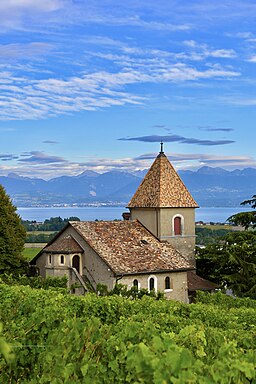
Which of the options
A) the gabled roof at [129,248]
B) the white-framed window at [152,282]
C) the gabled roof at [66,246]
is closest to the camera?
the gabled roof at [129,248]

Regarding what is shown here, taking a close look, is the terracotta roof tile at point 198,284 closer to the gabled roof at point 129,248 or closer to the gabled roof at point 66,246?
the gabled roof at point 129,248

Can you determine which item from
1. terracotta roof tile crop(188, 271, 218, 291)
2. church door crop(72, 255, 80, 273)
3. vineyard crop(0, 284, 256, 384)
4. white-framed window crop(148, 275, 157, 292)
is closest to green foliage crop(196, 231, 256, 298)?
terracotta roof tile crop(188, 271, 218, 291)

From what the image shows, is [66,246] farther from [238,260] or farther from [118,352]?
[118,352]

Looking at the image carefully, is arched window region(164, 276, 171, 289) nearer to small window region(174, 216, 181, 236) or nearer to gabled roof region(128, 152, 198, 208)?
small window region(174, 216, 181, 236)

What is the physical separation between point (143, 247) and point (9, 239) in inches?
434

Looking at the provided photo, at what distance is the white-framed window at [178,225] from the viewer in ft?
140

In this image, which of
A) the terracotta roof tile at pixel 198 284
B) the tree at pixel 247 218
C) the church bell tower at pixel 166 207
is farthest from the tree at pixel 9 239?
the tree at pixel 247 218

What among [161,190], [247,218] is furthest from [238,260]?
[161,190]

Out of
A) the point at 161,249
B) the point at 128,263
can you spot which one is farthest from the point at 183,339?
the point at 161,249

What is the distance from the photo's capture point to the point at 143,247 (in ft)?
128

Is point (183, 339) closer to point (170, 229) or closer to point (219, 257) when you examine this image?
point (219, 257)

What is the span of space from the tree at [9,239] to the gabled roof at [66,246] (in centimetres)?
452

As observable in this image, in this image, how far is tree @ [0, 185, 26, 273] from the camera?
4262 centimetres

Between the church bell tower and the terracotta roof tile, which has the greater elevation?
the church bell tower
